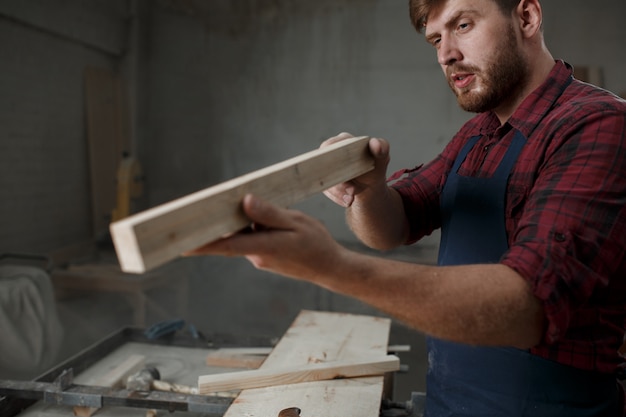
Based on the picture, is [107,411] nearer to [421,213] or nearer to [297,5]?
[421,213]

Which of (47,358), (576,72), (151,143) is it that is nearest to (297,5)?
(151,143)

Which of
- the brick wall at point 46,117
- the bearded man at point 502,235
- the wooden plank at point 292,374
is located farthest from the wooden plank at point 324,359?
the brick wall at point 46,117

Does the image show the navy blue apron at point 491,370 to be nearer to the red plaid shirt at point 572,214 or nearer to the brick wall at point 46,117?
the red plaid shirt at point 572,214

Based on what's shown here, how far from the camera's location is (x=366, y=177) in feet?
4.76

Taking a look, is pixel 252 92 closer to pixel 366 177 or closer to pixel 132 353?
pixel 132 353

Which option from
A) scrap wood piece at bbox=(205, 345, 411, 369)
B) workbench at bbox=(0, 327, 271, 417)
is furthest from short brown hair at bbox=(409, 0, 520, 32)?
workbench at bbox=(0, 327, 271, 417)

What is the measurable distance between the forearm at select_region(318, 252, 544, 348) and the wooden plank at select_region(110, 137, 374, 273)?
0.67 feet

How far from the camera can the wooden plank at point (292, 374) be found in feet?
5.39

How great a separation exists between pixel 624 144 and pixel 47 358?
330cm

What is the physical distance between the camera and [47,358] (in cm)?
319

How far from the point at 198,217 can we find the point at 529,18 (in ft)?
3.29

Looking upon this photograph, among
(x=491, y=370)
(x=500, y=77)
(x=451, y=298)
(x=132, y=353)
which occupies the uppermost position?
(x=500, y=77)

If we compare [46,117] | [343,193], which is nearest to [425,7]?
[343,193]

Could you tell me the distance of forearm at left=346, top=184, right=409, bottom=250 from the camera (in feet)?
4.94
